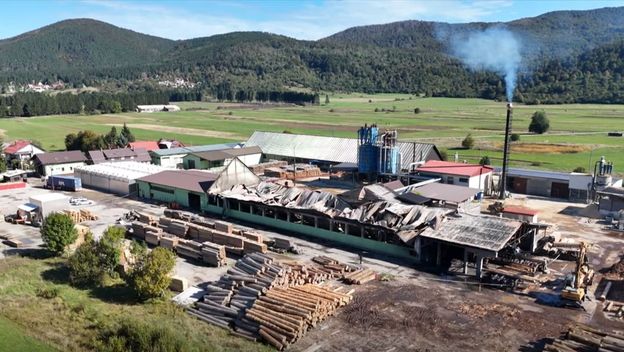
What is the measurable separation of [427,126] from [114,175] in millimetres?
86383

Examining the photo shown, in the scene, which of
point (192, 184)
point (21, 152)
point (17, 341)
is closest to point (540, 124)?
point (192, 184)

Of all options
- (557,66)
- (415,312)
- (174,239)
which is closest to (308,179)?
(174,239)

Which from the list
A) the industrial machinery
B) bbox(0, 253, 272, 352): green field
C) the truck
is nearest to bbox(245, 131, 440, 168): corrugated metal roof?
the industrial machinery

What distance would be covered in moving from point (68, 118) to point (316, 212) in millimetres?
129545

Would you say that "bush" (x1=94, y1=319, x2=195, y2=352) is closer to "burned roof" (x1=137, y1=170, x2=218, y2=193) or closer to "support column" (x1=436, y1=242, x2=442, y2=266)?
"support column" (x1=436, y1=242, x2=442, y2=266)

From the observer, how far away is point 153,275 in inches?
1037

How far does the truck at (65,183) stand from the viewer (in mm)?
56844

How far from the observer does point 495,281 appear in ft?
97.3

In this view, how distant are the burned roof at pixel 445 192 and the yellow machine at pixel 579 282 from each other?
14.5 metres

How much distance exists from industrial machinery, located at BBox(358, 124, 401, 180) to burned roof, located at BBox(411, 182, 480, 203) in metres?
7.40

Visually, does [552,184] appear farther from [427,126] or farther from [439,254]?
[427,126]

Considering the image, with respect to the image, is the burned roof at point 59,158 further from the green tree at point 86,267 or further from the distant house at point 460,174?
the distant house at point 460,174

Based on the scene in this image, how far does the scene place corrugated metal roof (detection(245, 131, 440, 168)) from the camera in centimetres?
6228

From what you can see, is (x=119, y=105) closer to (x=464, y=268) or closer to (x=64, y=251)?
(x=64, y=251)
